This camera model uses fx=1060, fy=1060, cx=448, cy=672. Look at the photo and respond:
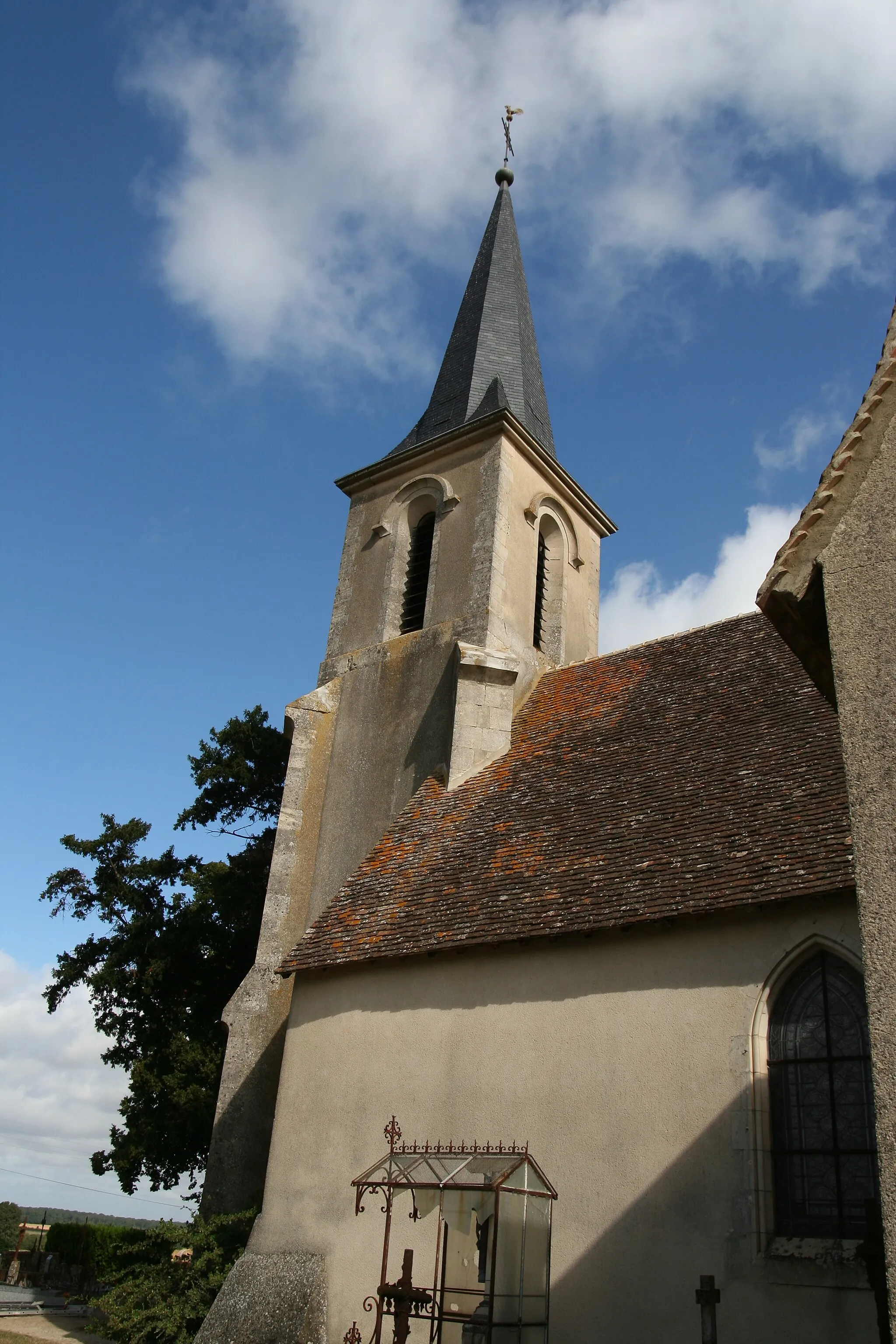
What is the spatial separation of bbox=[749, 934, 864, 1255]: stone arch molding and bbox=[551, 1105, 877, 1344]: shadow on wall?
80 mm

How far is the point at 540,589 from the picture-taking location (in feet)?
56.1

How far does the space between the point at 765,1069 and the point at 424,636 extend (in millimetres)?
8450

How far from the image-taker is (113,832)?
18812mm

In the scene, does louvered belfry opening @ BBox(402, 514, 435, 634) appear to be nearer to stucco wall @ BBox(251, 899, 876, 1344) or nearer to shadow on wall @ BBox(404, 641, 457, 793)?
shadow on wall @ BBox(404, 641, 457, 793)

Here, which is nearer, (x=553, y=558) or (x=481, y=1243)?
(x=481, y=1243)

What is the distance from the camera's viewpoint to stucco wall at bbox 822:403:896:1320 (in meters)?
3.58

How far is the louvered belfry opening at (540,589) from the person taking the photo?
54.0 feet

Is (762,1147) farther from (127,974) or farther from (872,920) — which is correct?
(127,974)

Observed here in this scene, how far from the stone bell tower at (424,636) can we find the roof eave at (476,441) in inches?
1.2

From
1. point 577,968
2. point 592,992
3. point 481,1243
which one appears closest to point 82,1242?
point 481,1243

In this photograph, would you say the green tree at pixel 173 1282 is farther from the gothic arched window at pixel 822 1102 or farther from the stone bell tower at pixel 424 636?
the gothic arched window at pixel 822 1102

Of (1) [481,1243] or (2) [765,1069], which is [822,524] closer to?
(2) [765,1069]

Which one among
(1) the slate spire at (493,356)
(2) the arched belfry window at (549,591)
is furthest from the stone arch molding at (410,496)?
(2) the arched belfry window at (549,591)

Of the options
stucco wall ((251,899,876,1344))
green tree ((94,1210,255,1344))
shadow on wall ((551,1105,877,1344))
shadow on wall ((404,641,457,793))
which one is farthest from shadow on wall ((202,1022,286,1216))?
shadow on wall ((551,1105,877,1344))
